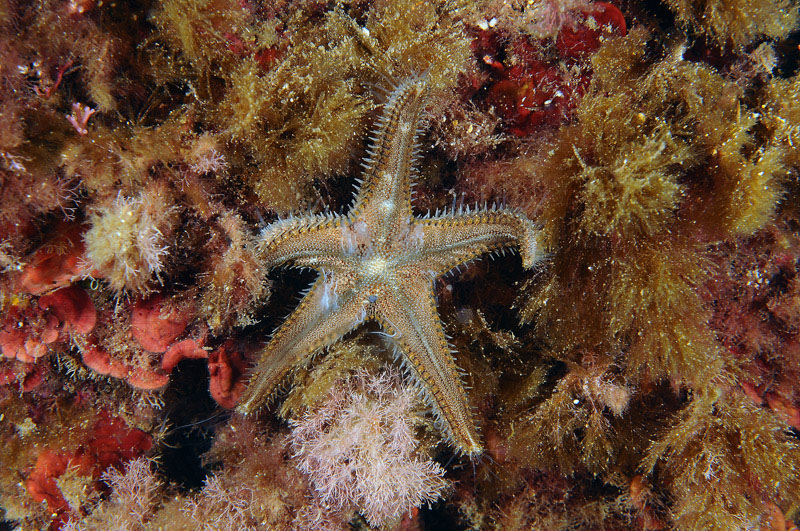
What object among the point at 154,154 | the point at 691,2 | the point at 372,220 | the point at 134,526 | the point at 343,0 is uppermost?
the point at 343,0

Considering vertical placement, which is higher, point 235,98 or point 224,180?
point 235,98

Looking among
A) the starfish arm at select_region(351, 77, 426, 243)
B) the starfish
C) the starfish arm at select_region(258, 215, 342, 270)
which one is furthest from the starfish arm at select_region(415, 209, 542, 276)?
the starfish arm at select_region(258, 215, 342, 270)

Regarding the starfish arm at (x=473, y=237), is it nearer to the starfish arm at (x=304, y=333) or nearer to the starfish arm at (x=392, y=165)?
the starfish arm at (x=392, y=165)

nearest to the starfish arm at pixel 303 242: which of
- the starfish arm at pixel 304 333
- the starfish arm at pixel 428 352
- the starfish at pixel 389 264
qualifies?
the starfish at pixel 389 264

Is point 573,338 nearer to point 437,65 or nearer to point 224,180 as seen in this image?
point 437,65

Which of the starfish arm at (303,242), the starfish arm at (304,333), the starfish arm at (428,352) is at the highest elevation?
the starfish arm at (303,242)

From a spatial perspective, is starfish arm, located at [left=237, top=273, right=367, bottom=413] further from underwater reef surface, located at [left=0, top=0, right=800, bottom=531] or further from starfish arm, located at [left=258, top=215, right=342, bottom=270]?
starfish arm, located at [left=258, top=215, right=342, bottom=270]

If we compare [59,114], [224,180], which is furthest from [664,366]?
[59,114]

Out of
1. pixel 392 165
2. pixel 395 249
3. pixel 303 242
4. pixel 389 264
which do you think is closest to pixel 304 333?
pixel 303 242

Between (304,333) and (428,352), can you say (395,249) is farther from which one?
(304,333)
